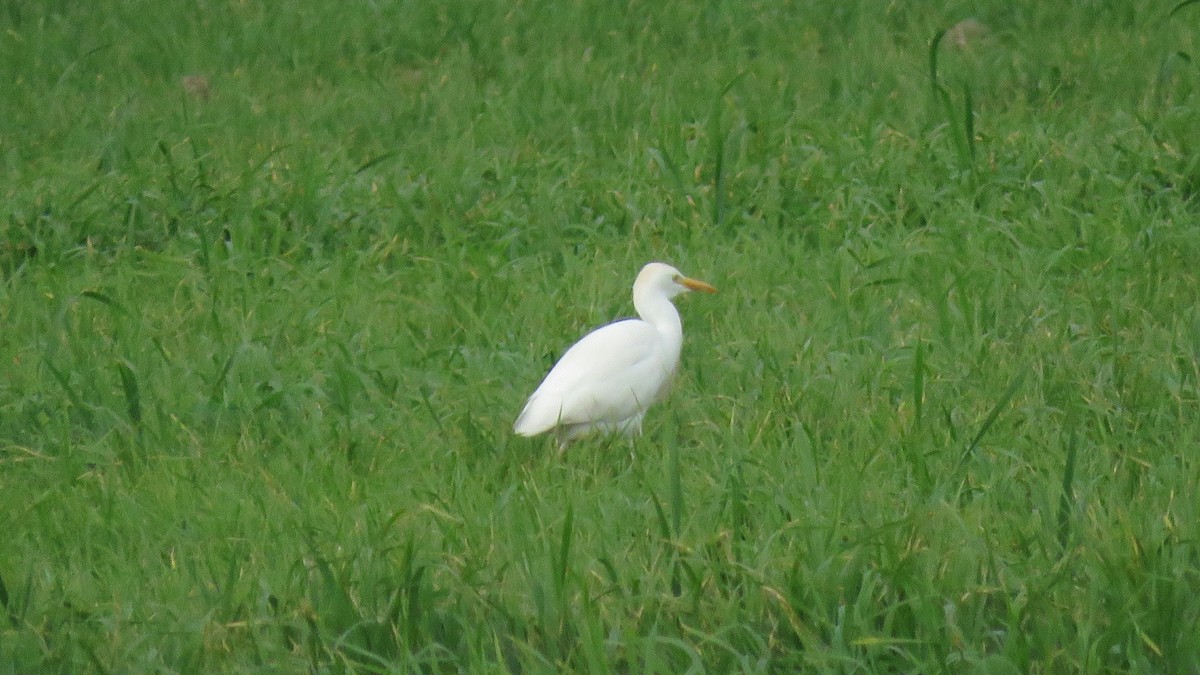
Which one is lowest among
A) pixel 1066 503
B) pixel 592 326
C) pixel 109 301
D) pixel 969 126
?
pixel 592 326

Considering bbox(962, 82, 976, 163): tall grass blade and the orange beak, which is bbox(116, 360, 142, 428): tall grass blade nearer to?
the orange beak

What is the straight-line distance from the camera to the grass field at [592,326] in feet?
9.96

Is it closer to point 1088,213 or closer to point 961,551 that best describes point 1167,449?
point 961,551

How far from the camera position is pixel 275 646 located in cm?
304

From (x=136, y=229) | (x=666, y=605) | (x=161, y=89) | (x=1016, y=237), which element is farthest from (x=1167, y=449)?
(x=161, y=89)

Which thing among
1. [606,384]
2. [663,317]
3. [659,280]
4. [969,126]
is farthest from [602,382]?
[969,126]

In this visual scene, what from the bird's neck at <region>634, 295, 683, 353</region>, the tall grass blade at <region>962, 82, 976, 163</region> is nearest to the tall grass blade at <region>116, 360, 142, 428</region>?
the bird's neck at <region>634, 295, 683, 353</region>

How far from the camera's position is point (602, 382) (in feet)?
13.7

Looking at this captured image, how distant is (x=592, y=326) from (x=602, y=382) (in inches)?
35.0

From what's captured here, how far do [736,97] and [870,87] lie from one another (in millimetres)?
572

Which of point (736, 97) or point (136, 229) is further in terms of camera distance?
point (736, 97)

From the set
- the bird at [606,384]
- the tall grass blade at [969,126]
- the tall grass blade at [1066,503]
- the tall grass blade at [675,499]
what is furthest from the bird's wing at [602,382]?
the tall grass blade at [969,126]

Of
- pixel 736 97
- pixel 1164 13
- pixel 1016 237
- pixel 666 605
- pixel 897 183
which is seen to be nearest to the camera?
pixel 666 605

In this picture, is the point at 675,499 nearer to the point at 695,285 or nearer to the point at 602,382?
the point at 602,382
